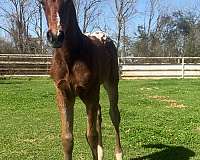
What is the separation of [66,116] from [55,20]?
1269mm

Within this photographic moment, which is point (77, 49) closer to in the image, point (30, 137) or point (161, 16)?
point (30, 137)

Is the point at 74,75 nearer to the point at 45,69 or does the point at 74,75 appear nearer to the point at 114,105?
the point at 114,105

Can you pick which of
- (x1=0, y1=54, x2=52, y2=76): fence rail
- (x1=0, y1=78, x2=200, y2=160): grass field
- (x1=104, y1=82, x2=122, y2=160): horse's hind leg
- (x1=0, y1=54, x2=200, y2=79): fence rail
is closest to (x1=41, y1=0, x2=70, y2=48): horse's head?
(x1=104, y1=82, x2=122, y2=160): horse's hind leg

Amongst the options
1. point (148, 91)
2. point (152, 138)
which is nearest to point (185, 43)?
point (148, 91)

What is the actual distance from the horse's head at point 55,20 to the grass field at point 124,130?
9.14 feet

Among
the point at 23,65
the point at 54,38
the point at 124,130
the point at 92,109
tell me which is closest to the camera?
the point at 54,38

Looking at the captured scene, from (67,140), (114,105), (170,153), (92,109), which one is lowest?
(170,153)

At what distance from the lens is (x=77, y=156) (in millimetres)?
6488

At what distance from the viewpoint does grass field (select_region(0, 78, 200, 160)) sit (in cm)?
670

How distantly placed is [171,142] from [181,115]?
292 cm

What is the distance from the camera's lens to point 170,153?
6789 millimetres

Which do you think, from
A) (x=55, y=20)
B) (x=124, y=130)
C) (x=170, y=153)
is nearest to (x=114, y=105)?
(x=170, y=153)

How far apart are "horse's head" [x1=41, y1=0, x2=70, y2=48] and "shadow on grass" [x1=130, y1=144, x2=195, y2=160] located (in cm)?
303

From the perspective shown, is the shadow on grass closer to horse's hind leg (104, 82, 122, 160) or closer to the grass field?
the grass field
